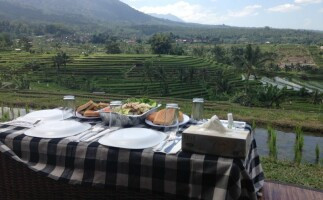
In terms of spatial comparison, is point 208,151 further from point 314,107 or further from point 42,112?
point 314,107

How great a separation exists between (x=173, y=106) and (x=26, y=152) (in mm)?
880

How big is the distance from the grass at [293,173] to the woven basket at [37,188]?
6.59 feet

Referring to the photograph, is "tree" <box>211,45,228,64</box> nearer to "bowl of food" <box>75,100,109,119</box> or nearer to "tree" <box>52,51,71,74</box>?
"tree" <box>52,51,71,74</box>

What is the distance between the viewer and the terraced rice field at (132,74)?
89.1 feet

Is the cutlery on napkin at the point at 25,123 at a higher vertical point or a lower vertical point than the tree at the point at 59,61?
higher

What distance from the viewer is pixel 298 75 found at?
34.6 meters

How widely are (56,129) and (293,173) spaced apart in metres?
2.68

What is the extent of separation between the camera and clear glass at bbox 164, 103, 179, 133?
197cm

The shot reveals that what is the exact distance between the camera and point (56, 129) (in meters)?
1.86

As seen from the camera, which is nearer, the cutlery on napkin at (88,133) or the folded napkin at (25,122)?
the cutlery on napkin at (88,133)

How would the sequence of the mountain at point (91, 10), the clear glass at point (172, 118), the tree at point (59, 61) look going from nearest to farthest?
the clear glass at point (172, 118) → the tree at point (59, 61) → the mountain at point (91, 10)

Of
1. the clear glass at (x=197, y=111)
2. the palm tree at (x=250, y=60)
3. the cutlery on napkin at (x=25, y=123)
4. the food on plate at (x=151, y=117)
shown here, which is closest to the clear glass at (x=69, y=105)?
the cutlery on napkin at (x=25, y=123)

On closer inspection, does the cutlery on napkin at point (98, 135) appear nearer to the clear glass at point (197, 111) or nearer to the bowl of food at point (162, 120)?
the bowl of food at point (162, 120)

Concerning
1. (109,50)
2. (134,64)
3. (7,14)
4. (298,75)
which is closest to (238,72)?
(298,75)
